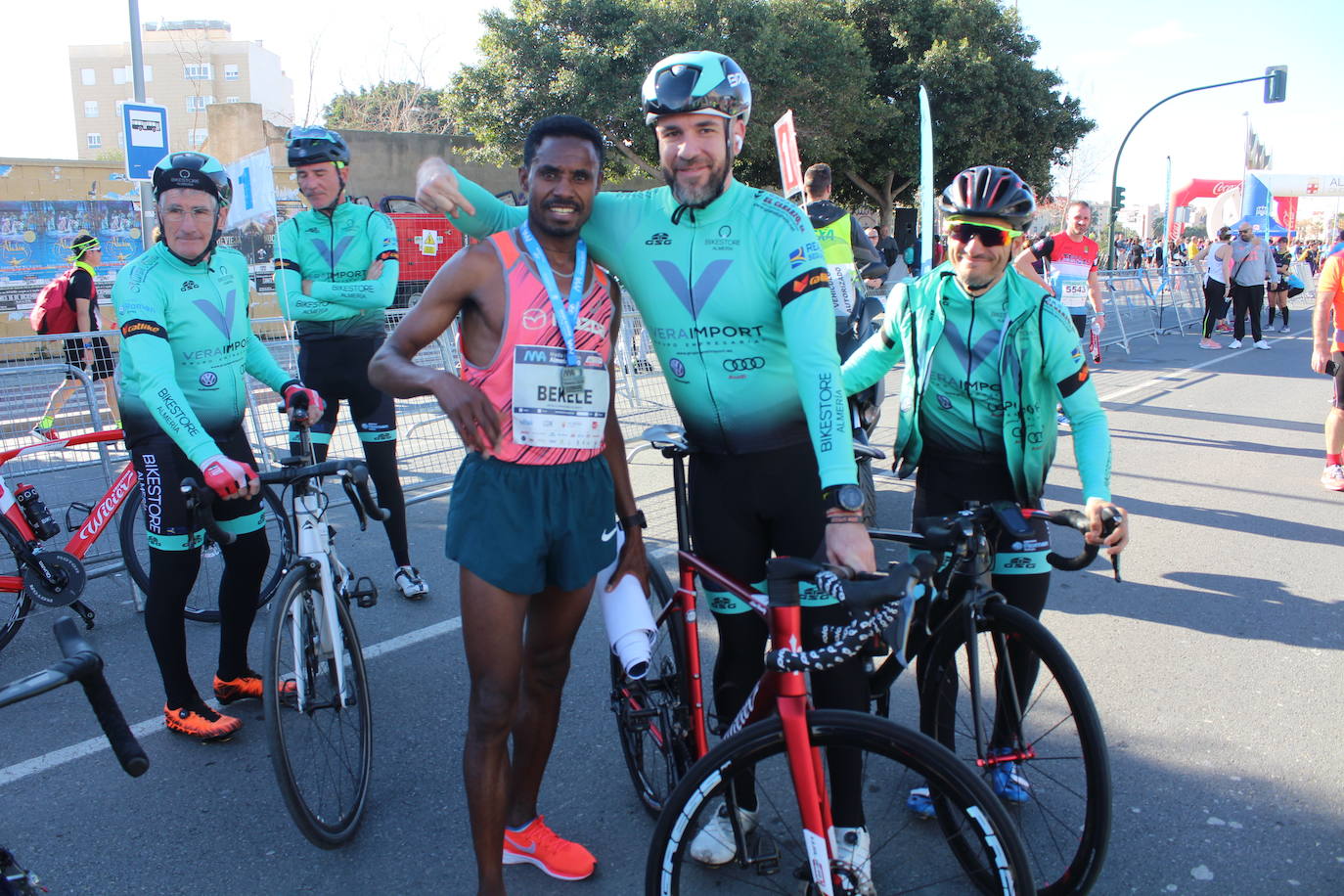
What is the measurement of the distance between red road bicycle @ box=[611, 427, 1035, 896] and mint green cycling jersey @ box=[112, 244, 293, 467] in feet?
5.64

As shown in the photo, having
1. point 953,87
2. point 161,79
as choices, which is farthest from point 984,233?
point 161,79

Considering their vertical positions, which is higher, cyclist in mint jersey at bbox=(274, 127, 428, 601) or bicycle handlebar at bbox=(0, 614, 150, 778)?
cyclist in mint jersey at bbox=(274, 127, 428, 601)

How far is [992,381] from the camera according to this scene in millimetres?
2959

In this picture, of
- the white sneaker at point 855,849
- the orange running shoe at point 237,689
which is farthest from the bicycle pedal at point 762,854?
the orange running shoe at point 237,689

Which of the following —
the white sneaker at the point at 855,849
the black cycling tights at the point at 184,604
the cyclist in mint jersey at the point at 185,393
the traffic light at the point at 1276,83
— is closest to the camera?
the white sneaker at the point at 855,849

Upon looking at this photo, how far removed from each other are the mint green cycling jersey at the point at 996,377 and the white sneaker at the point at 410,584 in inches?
121

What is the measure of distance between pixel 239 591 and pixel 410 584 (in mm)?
1525

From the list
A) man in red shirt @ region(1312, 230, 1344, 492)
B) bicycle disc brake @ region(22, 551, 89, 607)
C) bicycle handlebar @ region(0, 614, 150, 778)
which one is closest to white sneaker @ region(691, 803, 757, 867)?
bicycle handlebar @ region(0, 614, 150, 778)

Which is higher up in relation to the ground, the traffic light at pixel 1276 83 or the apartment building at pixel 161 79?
the apartment building at pixel 161 79

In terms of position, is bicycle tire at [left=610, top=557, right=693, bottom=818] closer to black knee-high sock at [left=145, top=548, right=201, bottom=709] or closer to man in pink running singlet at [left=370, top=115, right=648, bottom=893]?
man in pink running singlet at [left=370, top=115, right=648, bottom=893]

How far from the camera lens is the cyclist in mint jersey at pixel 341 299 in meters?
5.20

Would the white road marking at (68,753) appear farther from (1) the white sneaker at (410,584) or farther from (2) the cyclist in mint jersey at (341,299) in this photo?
(2) the cyclist in mint jersey at (341,299)

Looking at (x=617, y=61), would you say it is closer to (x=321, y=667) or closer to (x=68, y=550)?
(x=68, y=550)

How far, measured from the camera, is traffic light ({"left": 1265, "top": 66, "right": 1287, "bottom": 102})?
2745 cm
